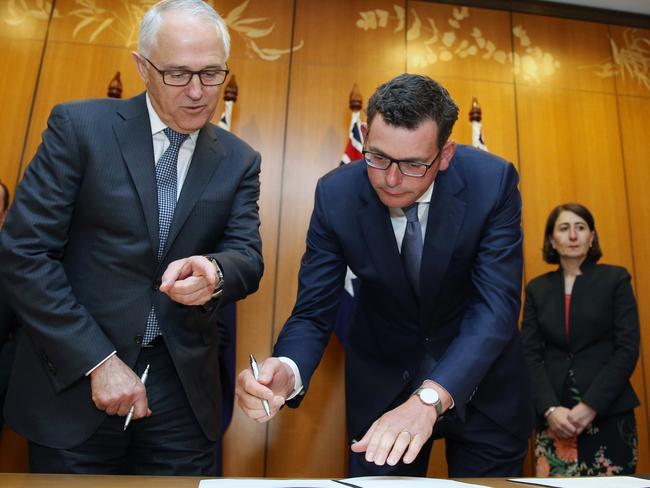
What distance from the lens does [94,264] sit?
145cm

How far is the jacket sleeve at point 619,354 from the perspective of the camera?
2.62 meters

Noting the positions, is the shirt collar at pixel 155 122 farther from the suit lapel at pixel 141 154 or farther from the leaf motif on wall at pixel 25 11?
the leaf motif on wall at pixel 25 11

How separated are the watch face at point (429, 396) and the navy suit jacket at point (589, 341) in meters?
1.74

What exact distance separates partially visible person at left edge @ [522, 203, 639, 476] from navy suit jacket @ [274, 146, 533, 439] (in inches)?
50.0

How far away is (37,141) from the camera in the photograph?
3.55 m

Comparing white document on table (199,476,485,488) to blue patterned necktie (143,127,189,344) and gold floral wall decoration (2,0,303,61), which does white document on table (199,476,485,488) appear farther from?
gold floral wall decoration (2,0,303,61)

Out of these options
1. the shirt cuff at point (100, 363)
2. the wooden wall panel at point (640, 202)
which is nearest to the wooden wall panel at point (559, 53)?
the wooden wall panel at point (640, 202)

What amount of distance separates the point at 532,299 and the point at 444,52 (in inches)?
80.2

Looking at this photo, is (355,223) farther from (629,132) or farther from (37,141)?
(629,132)

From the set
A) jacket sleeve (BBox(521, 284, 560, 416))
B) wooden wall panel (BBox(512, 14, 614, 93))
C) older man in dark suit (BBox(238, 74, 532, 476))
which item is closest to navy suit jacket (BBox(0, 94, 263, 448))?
older man in dark suit (BBox(238, 74, 532, 476))

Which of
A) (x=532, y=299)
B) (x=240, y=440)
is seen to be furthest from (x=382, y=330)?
(x=240, y=440)

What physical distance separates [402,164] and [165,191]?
637mm

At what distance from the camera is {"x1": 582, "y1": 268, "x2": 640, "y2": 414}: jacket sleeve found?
2623 millimetres

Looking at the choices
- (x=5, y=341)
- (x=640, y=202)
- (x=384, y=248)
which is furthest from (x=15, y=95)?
(x=640, y=202)
